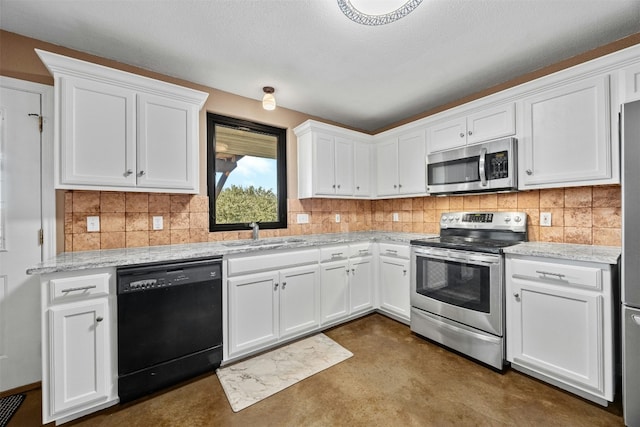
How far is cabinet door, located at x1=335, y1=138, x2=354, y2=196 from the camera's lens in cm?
326

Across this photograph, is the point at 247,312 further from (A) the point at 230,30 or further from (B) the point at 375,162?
(B) the point at 375,162

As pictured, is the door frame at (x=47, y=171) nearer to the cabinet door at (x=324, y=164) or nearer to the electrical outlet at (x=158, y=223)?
the electrical outlet at (x=158, y=223)

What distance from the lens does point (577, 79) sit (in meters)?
1.95

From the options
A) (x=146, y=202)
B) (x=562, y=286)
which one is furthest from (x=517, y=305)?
(x=146, y=202)

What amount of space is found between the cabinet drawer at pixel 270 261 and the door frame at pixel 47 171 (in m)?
1.27

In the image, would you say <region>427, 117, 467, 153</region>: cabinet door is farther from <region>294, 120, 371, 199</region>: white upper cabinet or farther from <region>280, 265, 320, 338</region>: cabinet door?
<region>280, 265, 320, 338</region>: cabinet door

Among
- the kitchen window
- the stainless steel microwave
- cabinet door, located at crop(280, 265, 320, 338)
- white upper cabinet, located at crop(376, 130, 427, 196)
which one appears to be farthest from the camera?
white upper cabinet, located at crop(376, 130, 427, 196)

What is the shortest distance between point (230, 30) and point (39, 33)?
1349mm

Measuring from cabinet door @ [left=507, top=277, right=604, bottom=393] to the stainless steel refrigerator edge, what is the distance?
0.16 metres

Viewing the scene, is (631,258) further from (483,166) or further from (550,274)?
(483,166)

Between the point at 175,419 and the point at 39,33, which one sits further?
the point at 39,33

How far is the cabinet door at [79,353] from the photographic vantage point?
1530 mm

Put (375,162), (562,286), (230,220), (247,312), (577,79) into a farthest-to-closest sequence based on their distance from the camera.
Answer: (375,162) → (230,220) → (247,312) → (577,79) → (562,286)

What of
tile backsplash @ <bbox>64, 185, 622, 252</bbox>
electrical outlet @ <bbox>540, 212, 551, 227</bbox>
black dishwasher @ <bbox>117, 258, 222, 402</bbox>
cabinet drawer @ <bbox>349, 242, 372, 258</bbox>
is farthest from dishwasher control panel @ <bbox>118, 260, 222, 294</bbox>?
electrical outlet @ <bbox>540, 212, 551, 227</bbox>
